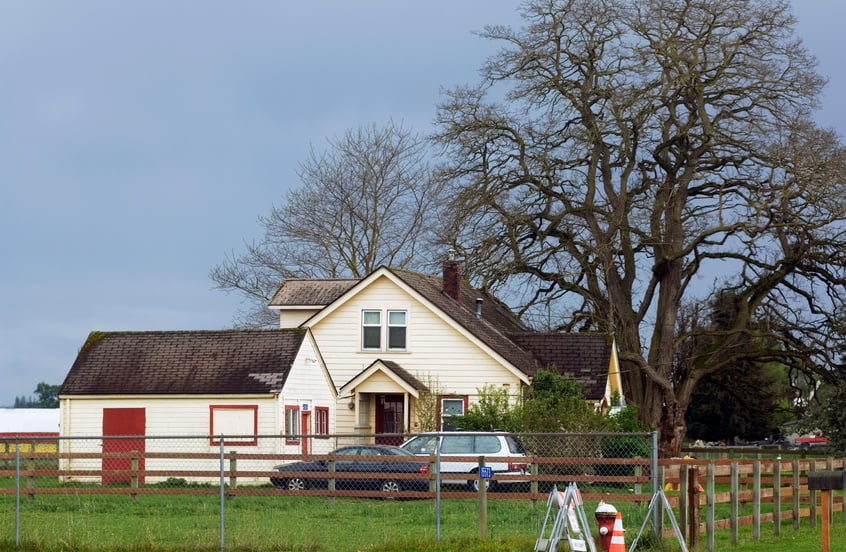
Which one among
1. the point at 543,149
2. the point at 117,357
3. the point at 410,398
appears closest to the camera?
the point at 117,357

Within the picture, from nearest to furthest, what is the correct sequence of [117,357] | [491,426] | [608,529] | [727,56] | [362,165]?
[608,529] → [491,426] → [117,357] → [727,56] → [362,165]

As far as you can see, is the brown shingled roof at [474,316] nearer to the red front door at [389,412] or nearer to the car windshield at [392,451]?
the red front door at [389,412]

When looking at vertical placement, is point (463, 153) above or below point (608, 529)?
above

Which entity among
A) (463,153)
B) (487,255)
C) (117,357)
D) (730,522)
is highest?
(463,153)

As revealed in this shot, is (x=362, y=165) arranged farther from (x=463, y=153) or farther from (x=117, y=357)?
(x=117, y=357)

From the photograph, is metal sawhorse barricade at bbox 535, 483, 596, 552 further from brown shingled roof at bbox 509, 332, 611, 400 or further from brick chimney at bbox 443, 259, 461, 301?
brick chimney at bbox 443, 259, 461, 301

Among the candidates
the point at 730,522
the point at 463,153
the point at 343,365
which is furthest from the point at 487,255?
the point at 730,522

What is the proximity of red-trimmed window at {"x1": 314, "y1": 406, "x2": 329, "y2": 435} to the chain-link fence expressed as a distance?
3.48m

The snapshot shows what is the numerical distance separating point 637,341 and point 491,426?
12.5 meters

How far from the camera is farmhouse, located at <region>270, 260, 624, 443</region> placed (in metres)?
40.6

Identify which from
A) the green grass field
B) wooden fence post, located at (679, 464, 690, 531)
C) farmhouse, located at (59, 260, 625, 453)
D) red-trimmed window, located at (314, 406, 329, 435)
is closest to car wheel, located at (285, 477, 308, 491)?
the green grass field

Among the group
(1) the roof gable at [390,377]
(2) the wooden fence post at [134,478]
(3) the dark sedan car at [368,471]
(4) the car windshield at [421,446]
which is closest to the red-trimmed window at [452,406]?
(1) the roof gable at [390,377]

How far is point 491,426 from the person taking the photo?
1389 inches

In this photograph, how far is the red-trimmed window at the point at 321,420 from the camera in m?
38.7
